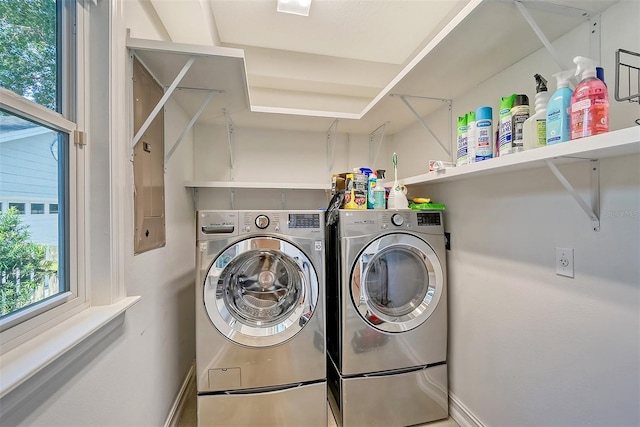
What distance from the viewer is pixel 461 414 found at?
157cm

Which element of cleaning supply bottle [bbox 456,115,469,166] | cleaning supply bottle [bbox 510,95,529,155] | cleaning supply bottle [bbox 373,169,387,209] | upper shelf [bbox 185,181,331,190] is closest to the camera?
cleaning supply bottle [bbox 510,95,529,155]

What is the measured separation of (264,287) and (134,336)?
674 mm

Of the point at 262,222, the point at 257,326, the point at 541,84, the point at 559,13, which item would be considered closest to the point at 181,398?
the point at 257,326

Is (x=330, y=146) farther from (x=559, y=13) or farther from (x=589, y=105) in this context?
(x=589, y=105)

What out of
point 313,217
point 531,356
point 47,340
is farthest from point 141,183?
point 531,356

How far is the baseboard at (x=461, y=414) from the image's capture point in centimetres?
149

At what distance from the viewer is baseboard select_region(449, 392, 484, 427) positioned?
1486 mm

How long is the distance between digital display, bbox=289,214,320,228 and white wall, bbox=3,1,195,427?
0.73 m

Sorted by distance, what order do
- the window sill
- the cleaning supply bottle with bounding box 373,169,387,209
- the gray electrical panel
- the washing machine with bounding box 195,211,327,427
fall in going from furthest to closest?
the cleaning supply bottle with bounding box 373,169,387,209, the washing machine with bounding box 195,211,327,427, the gray electrical panel, the window sill

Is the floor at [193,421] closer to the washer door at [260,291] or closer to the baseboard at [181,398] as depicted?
the baseboard at [181,398]

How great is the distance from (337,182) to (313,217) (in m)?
0.40

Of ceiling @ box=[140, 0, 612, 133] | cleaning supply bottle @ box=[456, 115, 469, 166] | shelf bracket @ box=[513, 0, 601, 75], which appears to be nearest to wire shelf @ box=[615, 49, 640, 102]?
shelf bracket @ box=[513, 0, 601, 75]

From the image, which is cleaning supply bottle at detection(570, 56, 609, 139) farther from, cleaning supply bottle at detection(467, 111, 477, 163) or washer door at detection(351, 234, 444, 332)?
washer door at detection(351, 234, 444, 332)

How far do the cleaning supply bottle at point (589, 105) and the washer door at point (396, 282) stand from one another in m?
0.91
